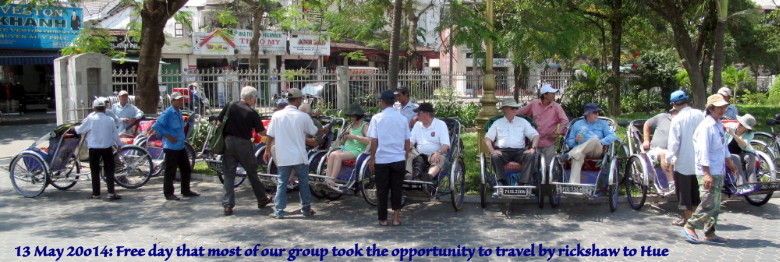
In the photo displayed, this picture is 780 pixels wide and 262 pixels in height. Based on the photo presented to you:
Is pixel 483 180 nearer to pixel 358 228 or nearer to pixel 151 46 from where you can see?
pixel 358 228

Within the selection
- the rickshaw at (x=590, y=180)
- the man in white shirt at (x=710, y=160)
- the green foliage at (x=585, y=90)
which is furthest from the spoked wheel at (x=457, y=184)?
the green foliage at (x=585, y=90)

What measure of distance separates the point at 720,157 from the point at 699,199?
2.82 feet

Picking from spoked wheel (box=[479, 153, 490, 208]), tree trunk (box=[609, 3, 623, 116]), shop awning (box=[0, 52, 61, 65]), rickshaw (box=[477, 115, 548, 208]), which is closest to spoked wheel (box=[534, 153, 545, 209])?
rickshaw (box=[477, 115, 548, 208])

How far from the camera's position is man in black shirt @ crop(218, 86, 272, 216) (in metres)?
7.79

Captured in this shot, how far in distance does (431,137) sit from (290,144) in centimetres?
184

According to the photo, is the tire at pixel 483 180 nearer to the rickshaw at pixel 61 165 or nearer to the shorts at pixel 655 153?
the shorts at pixel 655 153

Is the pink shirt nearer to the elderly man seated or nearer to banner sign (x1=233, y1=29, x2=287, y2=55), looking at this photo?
the elderly man seated

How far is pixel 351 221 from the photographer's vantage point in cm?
768

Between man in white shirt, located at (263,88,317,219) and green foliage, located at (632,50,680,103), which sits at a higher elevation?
green foliage, located at (632,50,680,103)

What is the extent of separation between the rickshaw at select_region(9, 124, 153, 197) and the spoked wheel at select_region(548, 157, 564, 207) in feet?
19.5

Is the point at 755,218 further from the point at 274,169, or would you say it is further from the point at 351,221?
the point at 274,169

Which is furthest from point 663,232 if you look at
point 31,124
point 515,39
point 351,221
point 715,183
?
point 31,124

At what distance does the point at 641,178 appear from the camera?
26.2ft

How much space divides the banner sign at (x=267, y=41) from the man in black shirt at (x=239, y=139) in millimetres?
23070
